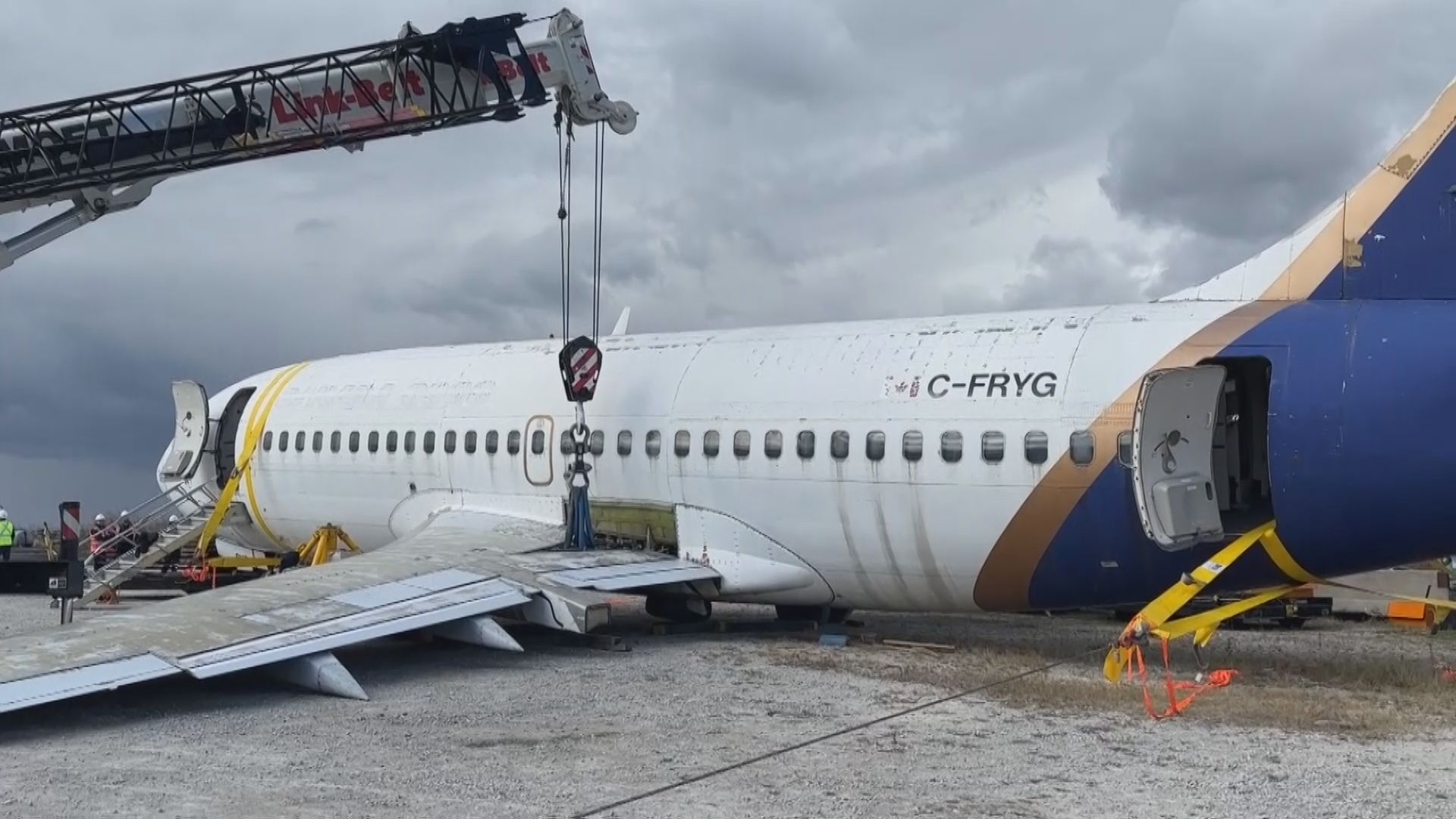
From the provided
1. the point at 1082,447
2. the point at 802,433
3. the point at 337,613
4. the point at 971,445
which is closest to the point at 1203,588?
the point at 1082,447

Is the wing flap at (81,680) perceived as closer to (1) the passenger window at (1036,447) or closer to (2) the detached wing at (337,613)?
(2) the detached wing at (337,613)

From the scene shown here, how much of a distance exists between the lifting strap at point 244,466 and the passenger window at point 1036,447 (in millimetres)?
13186

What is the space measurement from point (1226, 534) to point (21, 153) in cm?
1518

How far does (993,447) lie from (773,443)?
2.75 meters

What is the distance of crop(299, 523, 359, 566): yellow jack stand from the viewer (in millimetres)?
19797

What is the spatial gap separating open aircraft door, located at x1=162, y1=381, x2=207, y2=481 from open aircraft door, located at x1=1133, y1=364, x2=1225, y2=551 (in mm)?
15907

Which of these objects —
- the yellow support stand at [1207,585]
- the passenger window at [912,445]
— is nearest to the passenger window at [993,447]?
the passenger window at [912,445]

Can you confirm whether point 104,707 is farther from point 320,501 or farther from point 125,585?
point 125,585

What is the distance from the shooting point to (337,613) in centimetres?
1232

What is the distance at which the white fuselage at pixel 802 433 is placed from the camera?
13.6 meters

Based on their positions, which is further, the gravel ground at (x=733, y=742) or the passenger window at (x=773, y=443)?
the passenger window at (x=773, y=443)

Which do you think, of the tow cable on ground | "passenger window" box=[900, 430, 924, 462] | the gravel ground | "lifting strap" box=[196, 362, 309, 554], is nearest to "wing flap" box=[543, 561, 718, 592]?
the gravel ground

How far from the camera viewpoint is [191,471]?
22.4 metres

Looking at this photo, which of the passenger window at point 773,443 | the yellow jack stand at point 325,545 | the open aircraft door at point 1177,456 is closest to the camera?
the open aircraft door at point 1177,456
